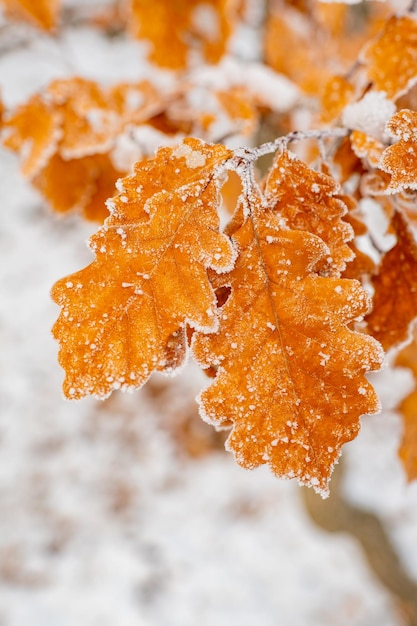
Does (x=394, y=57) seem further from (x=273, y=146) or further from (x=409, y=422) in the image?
(x=409, y=422)

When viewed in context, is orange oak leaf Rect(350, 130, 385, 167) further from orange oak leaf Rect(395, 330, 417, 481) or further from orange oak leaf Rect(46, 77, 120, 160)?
orange oak leaf Rect(46, 77, 120, 160)

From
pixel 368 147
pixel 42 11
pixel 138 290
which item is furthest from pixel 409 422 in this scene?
pixel 42 11

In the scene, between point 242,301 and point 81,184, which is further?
point 81,184

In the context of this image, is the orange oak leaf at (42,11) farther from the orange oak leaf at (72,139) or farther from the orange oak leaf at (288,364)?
the orange oak leaf at (288,364)

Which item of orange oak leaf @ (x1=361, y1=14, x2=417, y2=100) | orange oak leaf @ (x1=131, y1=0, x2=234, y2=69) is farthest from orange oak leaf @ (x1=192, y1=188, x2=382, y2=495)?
orange oak leaf @ (x1=131, y1=0, x2=234, y2=69)

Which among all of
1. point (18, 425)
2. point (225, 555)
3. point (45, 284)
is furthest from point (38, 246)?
point (225, 555)

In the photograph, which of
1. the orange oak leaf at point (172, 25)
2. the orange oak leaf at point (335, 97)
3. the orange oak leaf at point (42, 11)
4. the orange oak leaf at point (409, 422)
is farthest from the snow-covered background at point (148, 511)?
the orange oak leaf at point (335, 97)
